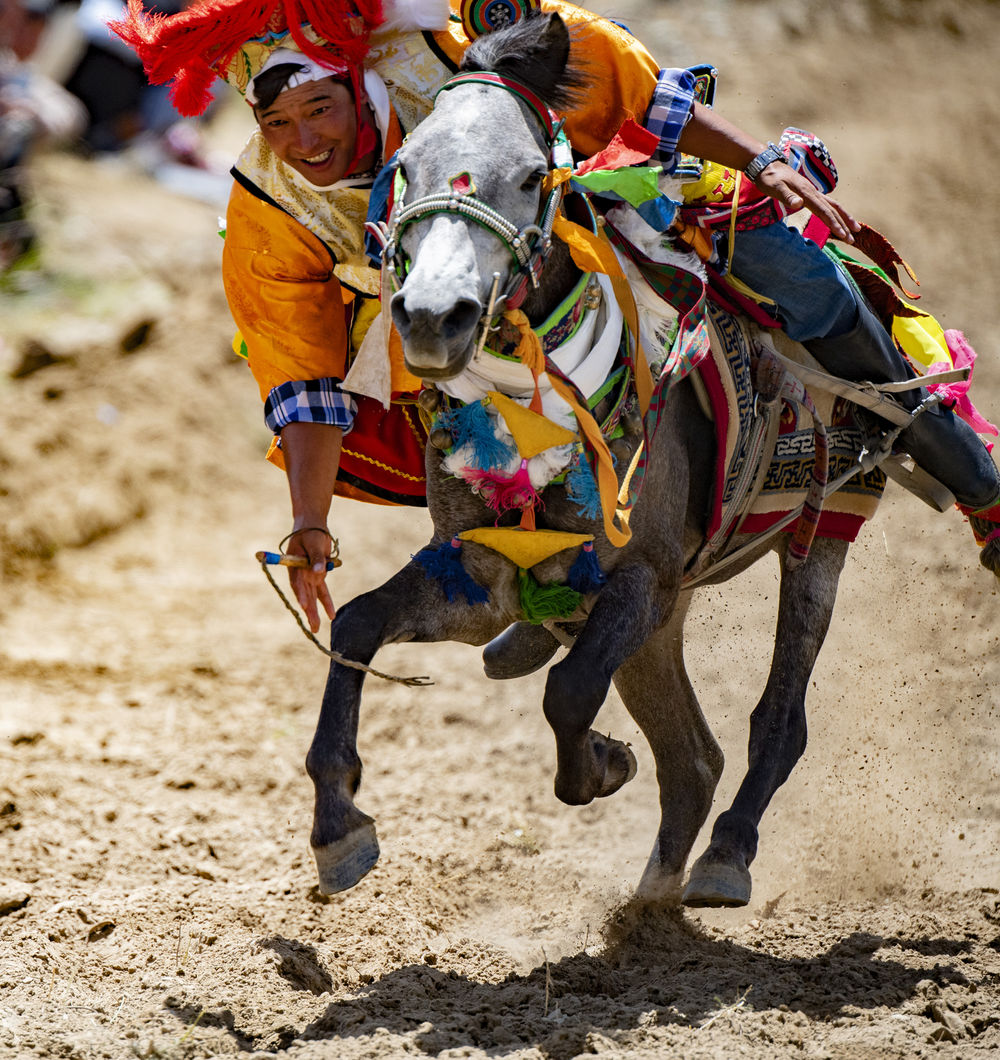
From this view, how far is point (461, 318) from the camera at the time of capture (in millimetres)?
2541

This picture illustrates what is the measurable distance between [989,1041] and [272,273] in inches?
98.1

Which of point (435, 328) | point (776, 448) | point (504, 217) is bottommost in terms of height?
point (435, 328)

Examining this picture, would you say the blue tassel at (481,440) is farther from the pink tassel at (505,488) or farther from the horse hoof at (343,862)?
the horse hoof at (343,862)

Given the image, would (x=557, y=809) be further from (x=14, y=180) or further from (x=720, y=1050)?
(x=14, y=180)

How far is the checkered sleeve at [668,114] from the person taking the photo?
10.7 feet

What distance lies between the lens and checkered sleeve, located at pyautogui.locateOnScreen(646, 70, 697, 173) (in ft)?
10.7

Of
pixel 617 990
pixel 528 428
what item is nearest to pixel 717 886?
pixel 617 990

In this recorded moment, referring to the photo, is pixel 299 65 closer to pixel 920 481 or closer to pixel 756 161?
pixel 756 161

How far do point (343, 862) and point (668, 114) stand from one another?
1933 mm

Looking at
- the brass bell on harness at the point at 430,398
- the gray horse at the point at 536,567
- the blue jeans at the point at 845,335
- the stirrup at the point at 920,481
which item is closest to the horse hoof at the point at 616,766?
the gray horse at the point at 536,567

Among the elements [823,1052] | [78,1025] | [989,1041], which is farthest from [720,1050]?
[78,1025]

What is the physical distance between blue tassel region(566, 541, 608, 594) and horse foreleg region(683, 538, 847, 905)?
779 mm

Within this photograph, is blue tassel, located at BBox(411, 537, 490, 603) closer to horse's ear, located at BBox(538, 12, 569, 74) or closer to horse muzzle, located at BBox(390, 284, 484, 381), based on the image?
horse muzzle, located at BBox(390, 284, 484, 381)

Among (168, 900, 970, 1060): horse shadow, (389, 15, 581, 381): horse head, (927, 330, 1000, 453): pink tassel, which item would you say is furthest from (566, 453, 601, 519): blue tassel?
(927, 330, 1000, 453): pink tassel
